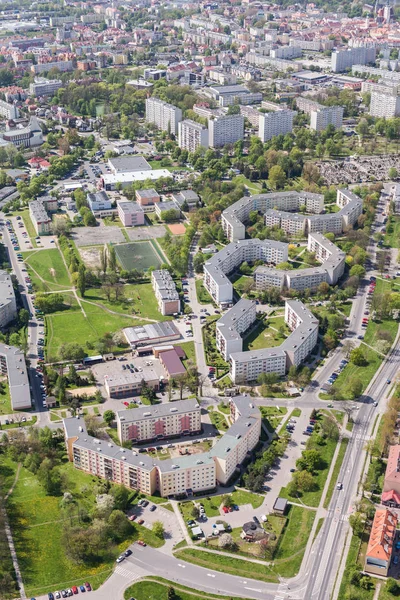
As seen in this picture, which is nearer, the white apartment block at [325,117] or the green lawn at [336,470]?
the green lawn at [336,470]

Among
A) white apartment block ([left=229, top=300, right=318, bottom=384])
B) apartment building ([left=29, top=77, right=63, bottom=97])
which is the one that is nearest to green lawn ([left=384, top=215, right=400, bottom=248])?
white apartment block ([left=229, top=300, right=318, bottom=384])

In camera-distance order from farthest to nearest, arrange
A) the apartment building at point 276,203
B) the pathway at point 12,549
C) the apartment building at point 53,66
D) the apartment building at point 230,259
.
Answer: the apartment building at point 53,66 < the apartment building at point 276,203 < the apartment building at point 230,259 < the pathway at point 12,549

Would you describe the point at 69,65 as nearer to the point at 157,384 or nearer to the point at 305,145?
the point at 305,145

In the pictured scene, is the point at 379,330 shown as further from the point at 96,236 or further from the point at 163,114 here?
the point at 163,114

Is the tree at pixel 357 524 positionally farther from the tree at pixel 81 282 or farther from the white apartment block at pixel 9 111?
the white apartment block at pixel 9 111

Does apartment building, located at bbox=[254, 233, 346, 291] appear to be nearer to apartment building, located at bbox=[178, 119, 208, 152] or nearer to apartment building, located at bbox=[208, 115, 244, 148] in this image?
apartment building, located at bbox=[178, 119, 208, 152]

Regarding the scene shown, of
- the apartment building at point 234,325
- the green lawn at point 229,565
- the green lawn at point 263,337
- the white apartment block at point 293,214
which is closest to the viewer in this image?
the green lawn at point 229,565

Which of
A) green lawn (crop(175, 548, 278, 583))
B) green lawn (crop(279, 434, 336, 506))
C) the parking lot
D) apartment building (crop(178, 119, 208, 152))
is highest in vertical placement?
apartment building (crop(178, 119, 208, 152))

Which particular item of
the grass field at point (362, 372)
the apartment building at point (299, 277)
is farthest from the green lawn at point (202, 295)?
the grass field at point (362, 372)
